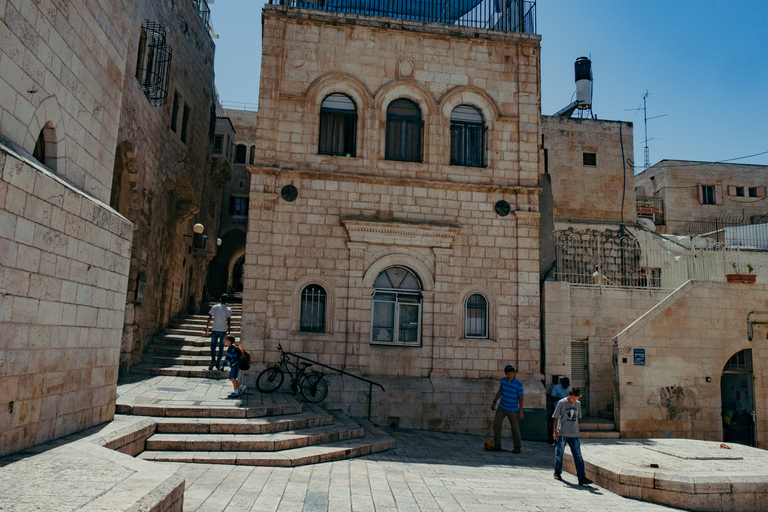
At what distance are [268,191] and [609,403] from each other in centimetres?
964

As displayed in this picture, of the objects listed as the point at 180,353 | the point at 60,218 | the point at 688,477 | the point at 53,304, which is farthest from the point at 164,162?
the point at 688,477

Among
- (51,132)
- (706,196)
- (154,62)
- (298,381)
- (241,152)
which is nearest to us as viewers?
(51,132)

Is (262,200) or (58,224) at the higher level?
(262,200)

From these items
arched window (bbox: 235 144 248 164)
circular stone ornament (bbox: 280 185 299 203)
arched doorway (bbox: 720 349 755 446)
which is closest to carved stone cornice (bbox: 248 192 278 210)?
circular stone ornament (bbox: 280 185 299 203)

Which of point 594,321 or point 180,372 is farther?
point 594,321

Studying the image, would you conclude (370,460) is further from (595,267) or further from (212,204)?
(212,204)

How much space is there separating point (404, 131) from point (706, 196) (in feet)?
69.4

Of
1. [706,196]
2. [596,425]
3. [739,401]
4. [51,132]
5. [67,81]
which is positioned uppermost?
[706,196]

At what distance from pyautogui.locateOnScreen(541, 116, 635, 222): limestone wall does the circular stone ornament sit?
11.5 meters

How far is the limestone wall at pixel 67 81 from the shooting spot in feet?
20.4

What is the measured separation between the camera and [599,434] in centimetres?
1301

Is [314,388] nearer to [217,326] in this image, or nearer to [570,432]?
[217,326]

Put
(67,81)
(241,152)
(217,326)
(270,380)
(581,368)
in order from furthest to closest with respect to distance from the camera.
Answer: (241,152) → (581,368) → (217,326) → (270,380) → (67,81)

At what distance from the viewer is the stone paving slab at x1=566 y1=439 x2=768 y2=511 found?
7477 millimetres
